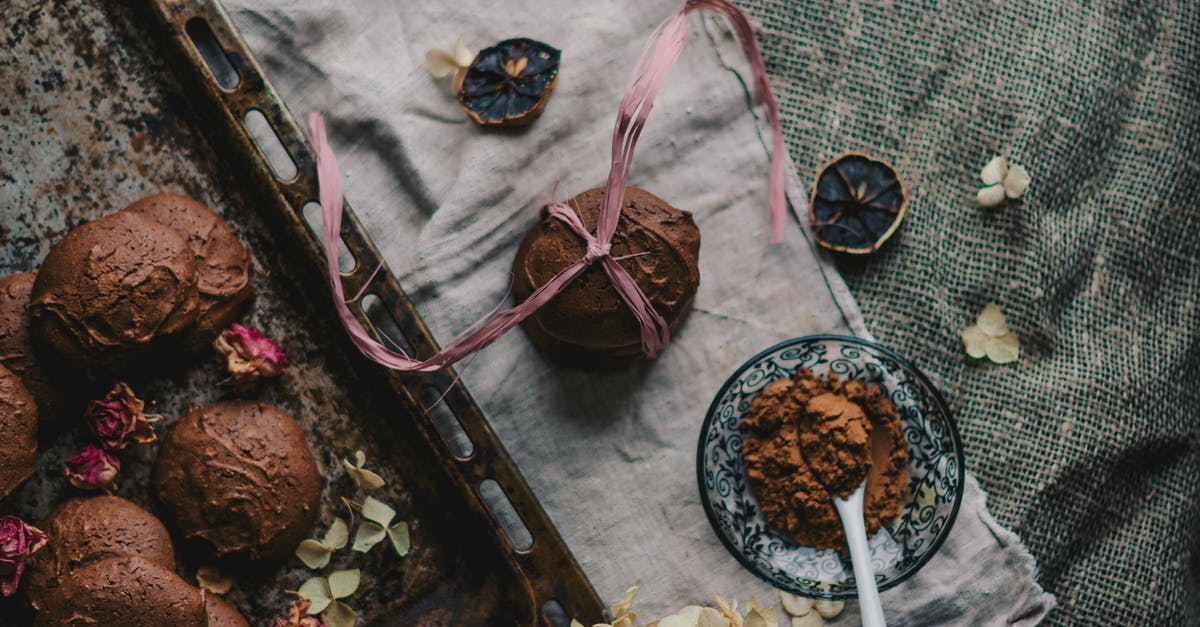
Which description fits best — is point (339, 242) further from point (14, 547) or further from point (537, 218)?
point (14, 547)

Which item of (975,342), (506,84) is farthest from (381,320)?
(975,342)

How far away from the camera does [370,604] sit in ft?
5.75

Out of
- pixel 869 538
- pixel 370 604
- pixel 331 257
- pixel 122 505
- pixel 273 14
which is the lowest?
pixel 869 538

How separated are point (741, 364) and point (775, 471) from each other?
0.23m

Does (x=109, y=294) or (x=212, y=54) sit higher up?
(x=212, y=54)

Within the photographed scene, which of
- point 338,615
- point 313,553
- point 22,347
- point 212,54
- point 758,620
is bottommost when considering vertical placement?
point 758,620

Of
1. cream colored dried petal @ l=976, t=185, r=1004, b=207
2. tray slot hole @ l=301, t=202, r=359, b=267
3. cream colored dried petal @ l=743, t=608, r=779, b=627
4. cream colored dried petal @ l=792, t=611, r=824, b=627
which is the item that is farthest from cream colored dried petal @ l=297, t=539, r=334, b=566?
cream colored dried petal @ l=976, t=185, r=1004, b=207

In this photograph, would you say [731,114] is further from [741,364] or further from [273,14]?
[273,14]

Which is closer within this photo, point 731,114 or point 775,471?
point 775,471

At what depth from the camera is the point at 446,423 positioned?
1720mm

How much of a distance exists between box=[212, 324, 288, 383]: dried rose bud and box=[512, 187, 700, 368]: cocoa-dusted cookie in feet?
1.56

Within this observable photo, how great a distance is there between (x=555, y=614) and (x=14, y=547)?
0.92 meters

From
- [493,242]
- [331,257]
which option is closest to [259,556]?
[331,257]

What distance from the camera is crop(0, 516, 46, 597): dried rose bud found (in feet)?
5.08
